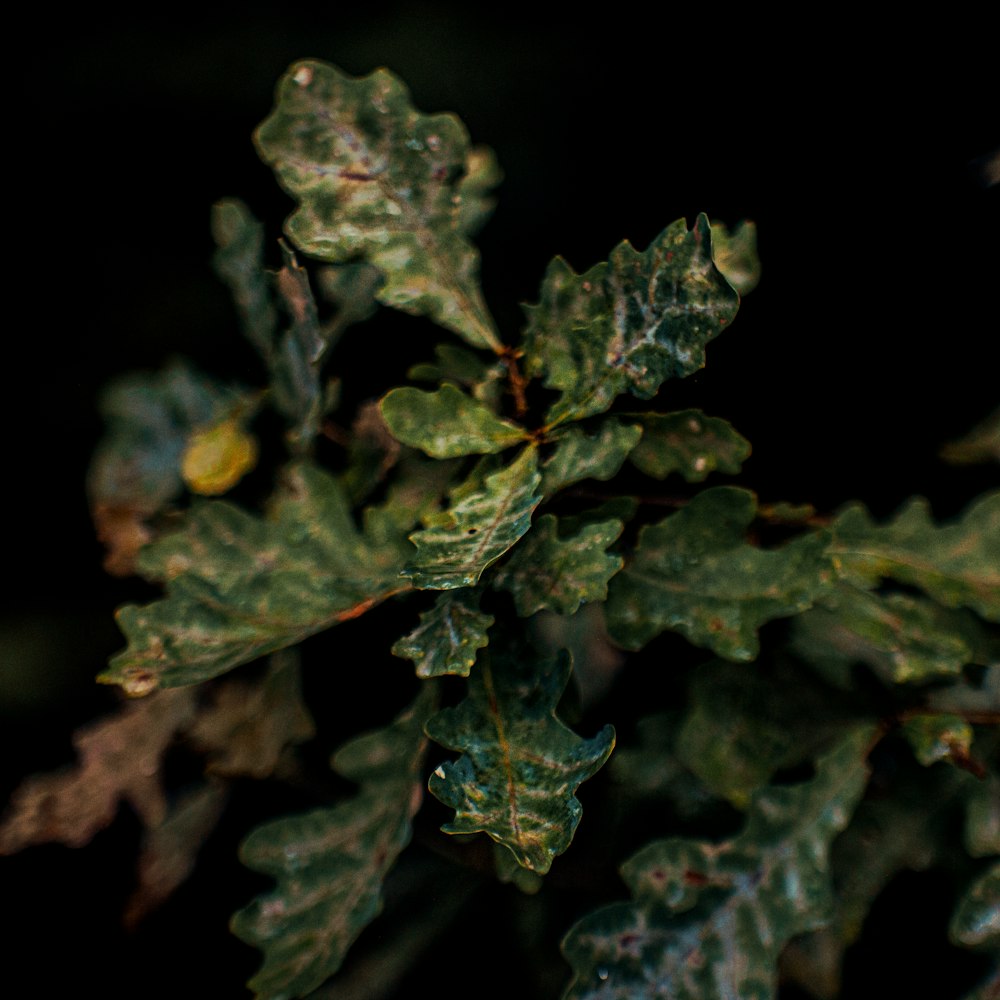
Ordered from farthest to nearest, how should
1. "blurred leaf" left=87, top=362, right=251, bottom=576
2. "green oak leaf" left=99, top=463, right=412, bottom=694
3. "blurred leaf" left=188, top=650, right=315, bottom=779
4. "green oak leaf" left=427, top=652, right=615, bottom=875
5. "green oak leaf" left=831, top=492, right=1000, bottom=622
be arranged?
"blurred leaf" left=87, top=362, right=251, bottom=576 < "blurred leaf" left=188, top=650, right=315, bottom=779 < "green oak leaf" left=831, top=492, right=1000, bottom=622 < "green oak leaf" left=99, top=463, right=412, bottom=694 < "green oak leaf" left=427, top=652, right=615, bottom=875

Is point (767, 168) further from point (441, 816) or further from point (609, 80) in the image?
point (441, 816)

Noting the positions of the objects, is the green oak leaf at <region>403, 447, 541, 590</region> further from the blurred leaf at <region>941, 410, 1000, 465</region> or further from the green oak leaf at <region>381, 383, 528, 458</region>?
the blurred leaf at <region>941, 410, 1000, 465</region>

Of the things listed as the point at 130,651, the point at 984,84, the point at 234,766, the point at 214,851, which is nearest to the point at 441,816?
the point at 234,766

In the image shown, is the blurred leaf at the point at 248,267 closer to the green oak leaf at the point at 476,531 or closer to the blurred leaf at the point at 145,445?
the blurred leaf at the point at 145,445

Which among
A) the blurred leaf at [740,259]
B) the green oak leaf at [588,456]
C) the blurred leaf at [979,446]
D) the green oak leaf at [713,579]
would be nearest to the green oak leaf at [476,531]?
the green oak leaf at [588,456]

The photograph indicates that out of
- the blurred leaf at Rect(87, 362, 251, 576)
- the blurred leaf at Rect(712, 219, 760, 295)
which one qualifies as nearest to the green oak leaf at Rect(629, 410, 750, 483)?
the blurred leaf at Rect(712, 219, 760, 295)

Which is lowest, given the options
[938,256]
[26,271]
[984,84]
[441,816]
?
[441,816]

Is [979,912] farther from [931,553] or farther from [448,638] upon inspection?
[448,638]
